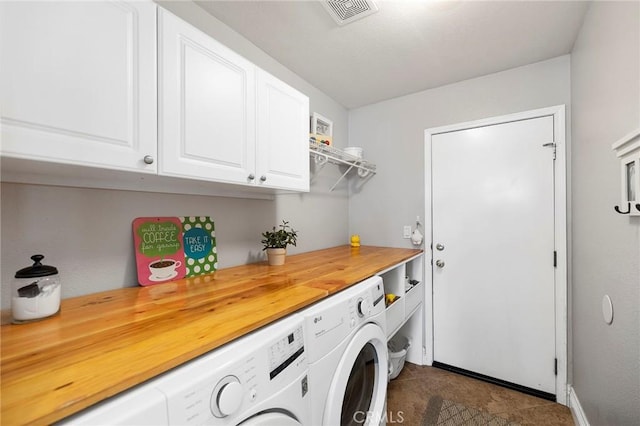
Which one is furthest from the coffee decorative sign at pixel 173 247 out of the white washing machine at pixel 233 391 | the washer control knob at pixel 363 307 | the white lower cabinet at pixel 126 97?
the washer control knob at pixel 363 307

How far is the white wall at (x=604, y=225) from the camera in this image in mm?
989

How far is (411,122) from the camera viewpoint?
2.43 meters

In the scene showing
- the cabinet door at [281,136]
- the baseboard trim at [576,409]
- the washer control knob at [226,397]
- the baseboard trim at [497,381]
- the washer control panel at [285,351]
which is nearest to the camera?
the washer control knob at [226,397]

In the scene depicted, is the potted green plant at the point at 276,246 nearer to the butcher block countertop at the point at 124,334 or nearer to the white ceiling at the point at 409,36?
the butcher block countertop at the point at 124,334

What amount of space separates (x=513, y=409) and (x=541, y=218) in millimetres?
1331

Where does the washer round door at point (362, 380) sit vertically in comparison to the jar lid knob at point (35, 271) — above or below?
below

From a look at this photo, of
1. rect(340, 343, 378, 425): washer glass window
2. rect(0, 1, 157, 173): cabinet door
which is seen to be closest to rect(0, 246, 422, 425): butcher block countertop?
rect(340, 343, 378, 425): washer glass window

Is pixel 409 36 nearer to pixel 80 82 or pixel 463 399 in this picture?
pixel 80 82

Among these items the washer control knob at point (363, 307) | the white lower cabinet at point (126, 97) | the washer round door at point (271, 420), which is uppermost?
the white lower cabinet at point (126, 97)

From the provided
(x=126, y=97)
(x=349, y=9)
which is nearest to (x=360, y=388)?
(x=126, y=97)

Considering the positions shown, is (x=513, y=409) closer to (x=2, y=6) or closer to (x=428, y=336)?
(x=428, y=336)

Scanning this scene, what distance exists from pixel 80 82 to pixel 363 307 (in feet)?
4.22

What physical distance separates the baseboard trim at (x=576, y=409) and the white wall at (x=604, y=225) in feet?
0.15

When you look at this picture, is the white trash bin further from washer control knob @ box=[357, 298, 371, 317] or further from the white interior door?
washer control knob @ box=[357, 298, 371, 317]
